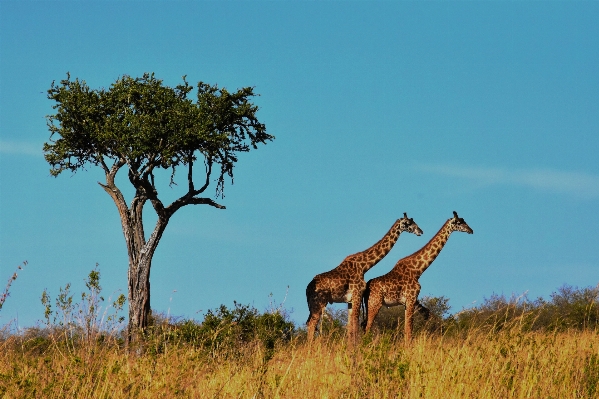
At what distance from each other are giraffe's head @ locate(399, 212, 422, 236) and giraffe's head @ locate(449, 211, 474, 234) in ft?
3.09

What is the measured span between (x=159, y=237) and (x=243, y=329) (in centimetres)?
620

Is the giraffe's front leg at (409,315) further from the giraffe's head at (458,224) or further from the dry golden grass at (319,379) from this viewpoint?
the dry golden grass at (319,379)

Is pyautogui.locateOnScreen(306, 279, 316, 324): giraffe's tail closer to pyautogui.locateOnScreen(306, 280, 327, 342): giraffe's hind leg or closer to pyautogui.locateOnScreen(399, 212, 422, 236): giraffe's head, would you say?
pyautogui.locateOnScreen(306, 280, 327, 342): giraffe's hind leg

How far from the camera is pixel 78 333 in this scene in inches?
471

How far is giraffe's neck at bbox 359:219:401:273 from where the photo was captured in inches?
835

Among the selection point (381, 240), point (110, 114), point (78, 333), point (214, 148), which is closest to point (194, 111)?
point (214, 148)

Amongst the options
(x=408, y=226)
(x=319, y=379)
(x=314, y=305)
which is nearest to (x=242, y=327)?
(x=314, y=305)

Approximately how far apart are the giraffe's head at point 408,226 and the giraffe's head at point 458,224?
3.09ft

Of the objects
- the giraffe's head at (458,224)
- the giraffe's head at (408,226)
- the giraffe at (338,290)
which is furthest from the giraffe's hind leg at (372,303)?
the giraffe's head at (458,224)

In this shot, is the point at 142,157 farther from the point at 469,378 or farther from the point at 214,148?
the point at 469,378

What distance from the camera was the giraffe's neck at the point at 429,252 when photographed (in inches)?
827

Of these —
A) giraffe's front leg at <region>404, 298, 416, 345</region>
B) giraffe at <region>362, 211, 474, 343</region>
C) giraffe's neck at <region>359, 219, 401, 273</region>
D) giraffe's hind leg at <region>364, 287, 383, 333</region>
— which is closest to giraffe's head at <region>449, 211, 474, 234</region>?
giraffe at <region>362, 211, 474, 343</region>

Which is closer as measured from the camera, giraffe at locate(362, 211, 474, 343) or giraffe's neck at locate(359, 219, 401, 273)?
giraffe at locate(362, 211, 474, 343)

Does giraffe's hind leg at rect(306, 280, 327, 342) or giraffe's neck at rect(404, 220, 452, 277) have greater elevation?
giraffe's neck at rect(404, 220, 452, 277)
